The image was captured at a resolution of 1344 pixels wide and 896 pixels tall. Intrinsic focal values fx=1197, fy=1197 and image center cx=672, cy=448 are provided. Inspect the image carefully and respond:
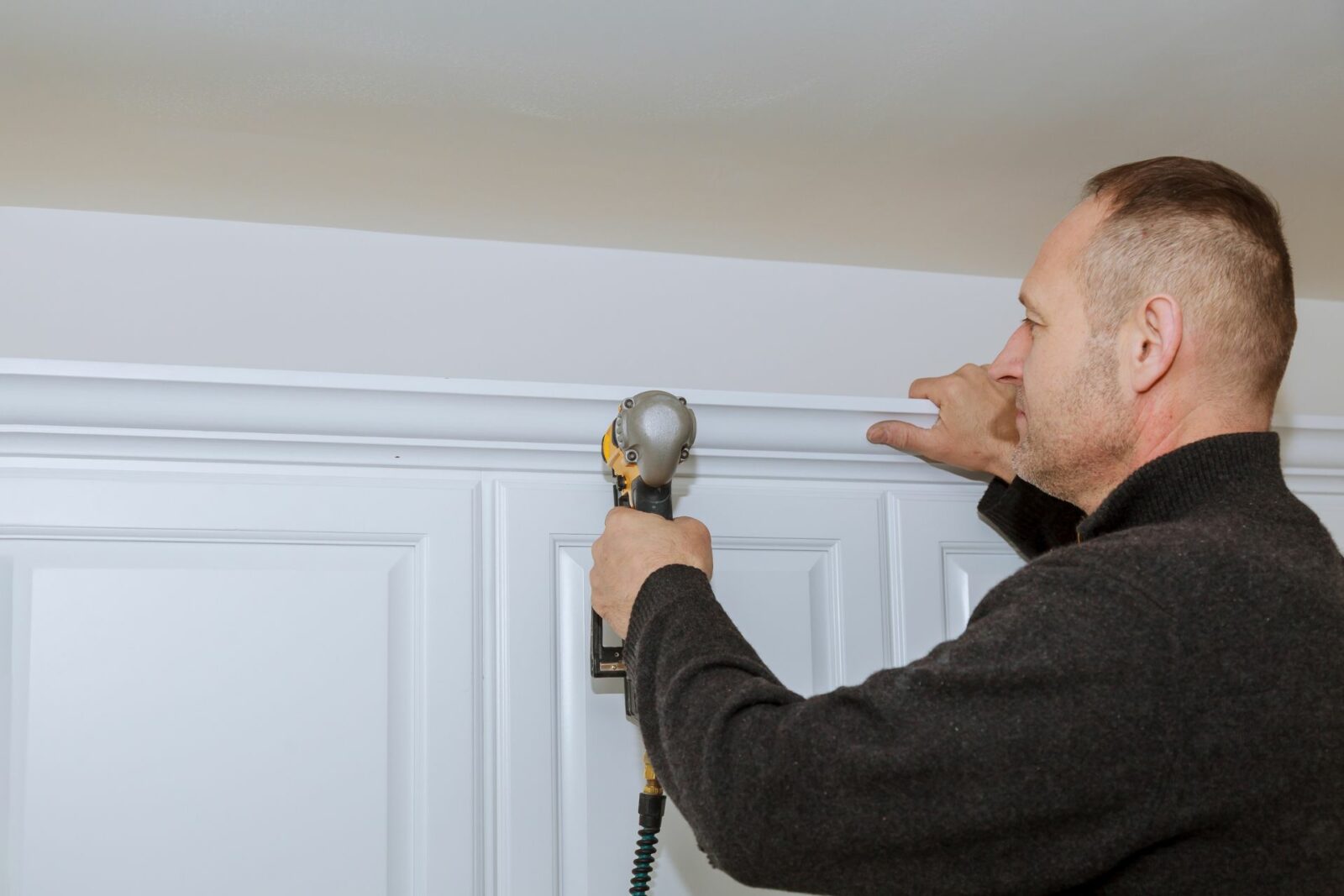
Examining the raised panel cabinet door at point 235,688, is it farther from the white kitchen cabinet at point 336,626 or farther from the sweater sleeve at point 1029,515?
the sweater sleeve at point 1029,515

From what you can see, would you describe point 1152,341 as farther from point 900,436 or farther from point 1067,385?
point 900,436

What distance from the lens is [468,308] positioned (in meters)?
1.59

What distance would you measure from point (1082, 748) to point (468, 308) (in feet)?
3.52

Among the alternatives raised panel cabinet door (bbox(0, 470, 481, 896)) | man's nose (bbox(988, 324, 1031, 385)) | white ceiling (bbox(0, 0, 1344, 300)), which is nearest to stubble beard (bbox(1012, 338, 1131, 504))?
man's nose (bbox(988, 324, 1031, 385))

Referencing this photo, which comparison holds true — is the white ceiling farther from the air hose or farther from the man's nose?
the air hose

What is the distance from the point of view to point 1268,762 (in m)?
0.74

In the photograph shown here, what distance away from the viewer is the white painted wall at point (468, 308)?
57.9 inches

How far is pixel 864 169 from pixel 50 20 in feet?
2.81

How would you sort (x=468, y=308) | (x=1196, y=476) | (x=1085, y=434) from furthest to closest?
(x=468, y=308) < (x=1085, y=434) < (x=1196, y=476)

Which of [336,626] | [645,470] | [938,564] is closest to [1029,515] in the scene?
[938,564]

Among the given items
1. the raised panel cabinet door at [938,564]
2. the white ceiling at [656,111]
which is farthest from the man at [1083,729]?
the white ceiling at [656,111]

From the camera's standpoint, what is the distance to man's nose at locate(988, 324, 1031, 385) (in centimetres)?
110

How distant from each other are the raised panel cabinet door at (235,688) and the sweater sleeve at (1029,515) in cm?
54

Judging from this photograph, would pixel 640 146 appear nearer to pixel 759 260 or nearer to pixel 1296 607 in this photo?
pixel 759 260
